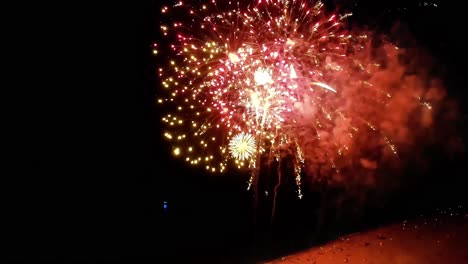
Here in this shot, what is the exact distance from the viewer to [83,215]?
10094mm

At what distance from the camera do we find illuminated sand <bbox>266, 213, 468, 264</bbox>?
6262mm

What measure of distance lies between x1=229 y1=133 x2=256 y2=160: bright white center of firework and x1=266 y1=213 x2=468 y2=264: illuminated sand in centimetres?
244

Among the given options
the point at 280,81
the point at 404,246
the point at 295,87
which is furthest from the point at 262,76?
the point at 404,246

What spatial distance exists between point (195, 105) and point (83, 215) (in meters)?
3.97

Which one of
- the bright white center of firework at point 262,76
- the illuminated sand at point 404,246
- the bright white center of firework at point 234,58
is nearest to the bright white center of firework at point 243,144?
the bright white center of firework at point 262,76

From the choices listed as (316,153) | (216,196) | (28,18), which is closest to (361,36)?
(316,153)

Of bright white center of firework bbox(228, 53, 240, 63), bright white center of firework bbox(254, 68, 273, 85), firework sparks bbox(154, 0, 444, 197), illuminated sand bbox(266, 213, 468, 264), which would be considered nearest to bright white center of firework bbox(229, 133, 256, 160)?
firework sparks bbox(154, 0, 444, 197)

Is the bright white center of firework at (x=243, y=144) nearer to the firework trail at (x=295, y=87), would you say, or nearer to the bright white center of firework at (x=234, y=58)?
the firework trail at (x=295, y=87)

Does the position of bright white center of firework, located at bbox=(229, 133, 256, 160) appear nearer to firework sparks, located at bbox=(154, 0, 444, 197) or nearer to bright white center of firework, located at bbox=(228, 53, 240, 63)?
firework sparks, located at bbox=(154, 0, 444, 197)

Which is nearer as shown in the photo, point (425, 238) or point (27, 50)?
point (425, 238)

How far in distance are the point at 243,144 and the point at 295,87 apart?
64.4 inches

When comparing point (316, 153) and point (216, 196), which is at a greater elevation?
point (316, 153)

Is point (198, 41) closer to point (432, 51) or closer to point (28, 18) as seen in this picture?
point (28, 18)

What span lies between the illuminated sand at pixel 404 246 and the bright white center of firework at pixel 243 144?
2.44m
